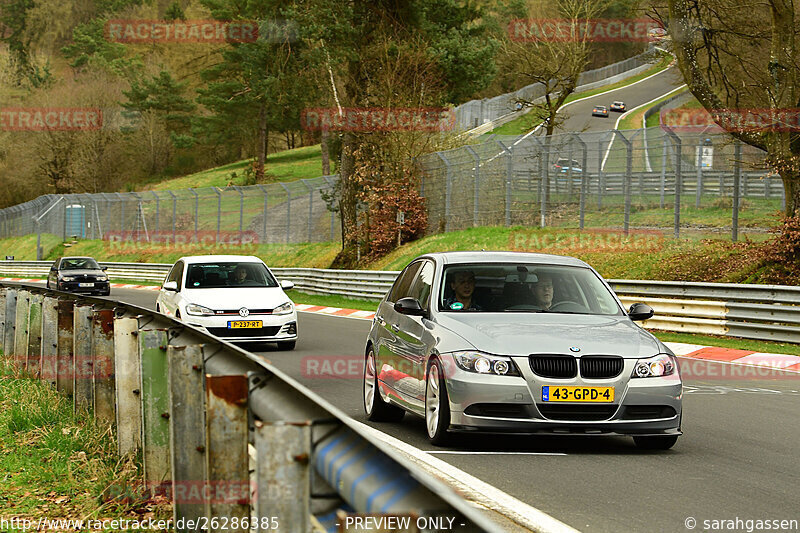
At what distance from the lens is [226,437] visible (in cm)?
431

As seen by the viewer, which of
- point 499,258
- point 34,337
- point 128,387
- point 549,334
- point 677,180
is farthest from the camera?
point 677,180

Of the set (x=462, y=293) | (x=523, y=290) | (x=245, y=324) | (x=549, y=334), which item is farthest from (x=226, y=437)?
(x=245, y=324)

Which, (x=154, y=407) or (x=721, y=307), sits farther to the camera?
(x=721, y=307)

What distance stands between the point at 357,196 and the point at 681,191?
16.5 m

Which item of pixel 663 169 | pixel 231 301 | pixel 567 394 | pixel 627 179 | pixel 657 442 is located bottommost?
pixel 657 442

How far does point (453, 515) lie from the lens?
8.11 feet

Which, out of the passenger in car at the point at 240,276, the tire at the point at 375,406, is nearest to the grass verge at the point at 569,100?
the passenger in car at the point at 240,276

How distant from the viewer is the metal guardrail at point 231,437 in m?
2.83

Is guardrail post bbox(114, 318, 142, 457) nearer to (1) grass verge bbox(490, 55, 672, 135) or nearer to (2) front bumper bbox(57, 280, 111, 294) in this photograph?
(2) front bumper bbox(57, 280, 111, 294)

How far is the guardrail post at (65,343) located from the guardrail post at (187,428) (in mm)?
4840

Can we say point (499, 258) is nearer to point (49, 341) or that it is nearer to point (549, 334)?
point (549, 334)

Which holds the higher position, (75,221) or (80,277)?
(75,221)

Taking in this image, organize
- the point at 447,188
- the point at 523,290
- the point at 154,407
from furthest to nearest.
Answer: the point at 447,188
the point at 523,290
the point at 154,407

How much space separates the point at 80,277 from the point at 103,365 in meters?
35.6
